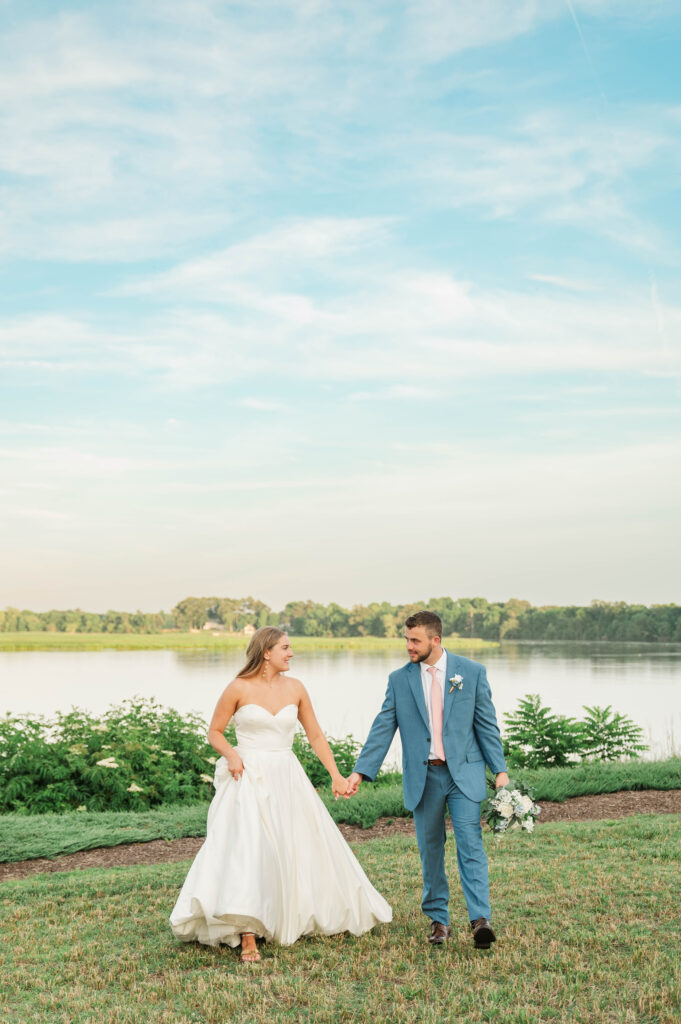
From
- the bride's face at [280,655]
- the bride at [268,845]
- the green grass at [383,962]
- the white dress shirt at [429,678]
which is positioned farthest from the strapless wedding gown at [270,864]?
the white dress shirt at [429,678]

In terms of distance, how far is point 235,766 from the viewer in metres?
6.05

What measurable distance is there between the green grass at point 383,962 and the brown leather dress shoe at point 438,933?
9 cm

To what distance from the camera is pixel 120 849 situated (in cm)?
954

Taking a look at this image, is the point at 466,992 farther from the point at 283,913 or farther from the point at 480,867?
the point at 283,913

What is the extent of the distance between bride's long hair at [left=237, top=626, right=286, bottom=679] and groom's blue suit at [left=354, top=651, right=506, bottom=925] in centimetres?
88

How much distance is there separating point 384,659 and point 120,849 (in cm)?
3909

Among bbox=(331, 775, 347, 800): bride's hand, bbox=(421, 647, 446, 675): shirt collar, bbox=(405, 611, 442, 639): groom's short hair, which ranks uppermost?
bbox=(405, 611, 442, 639): groom's short hair

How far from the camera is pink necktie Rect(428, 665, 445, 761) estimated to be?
19.5 feet

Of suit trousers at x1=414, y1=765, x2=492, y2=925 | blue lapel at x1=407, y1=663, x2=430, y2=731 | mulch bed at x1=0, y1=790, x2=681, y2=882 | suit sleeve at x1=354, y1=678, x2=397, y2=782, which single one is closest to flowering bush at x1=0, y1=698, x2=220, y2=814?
mulch bed at x1=0, y1=790, x2=681, y2=882

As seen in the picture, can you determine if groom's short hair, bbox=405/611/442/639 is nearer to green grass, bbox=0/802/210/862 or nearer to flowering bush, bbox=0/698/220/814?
green grass, bbox=0/802/210/862

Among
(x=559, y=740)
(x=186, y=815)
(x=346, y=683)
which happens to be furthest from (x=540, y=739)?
(x=346, y=683)

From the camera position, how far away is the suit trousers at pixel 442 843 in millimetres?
5680

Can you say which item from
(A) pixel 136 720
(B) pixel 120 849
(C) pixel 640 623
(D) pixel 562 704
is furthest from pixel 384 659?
(B) pixel 120 849

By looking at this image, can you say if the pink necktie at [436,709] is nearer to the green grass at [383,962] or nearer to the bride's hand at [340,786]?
the bride's hand at [340,786]
